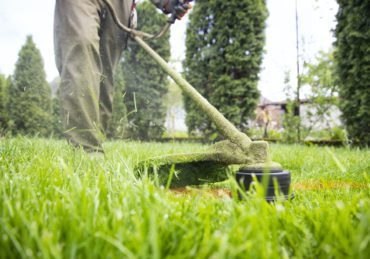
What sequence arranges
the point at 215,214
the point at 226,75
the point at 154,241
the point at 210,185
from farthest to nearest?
the point at 226,75
the point at 210,185
the point at 215,214
the point at 154,241

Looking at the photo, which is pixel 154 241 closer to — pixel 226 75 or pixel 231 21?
pixel 226 75

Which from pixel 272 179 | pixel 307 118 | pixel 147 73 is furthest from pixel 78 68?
pixel 147 73

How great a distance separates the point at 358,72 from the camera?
5535 mm

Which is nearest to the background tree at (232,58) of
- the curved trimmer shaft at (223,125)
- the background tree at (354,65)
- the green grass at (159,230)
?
the background tree at (354,65)

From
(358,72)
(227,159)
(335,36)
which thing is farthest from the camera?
(335,36)

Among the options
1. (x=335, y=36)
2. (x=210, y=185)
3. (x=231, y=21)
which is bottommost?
(x=210, y=185)

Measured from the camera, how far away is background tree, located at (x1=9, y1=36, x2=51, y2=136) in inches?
438

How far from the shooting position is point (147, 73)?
9.65m

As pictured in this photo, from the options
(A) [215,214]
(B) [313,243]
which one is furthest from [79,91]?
(B) [313,243]

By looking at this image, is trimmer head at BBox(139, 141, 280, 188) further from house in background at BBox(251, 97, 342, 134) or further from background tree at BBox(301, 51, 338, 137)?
background tree at BBox(301, 51, 338, 137)

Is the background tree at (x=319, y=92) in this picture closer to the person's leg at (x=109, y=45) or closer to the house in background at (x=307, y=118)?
the house in background at (x=307, y=118)

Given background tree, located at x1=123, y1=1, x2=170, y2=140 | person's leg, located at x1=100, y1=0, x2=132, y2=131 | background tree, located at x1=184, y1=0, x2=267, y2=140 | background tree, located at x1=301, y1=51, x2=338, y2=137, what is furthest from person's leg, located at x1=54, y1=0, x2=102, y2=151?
background tree, located at x1=123, y1=1, x2=170, y2=140

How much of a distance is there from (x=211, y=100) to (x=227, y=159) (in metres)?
6.03

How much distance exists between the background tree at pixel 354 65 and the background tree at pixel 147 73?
507 cm
